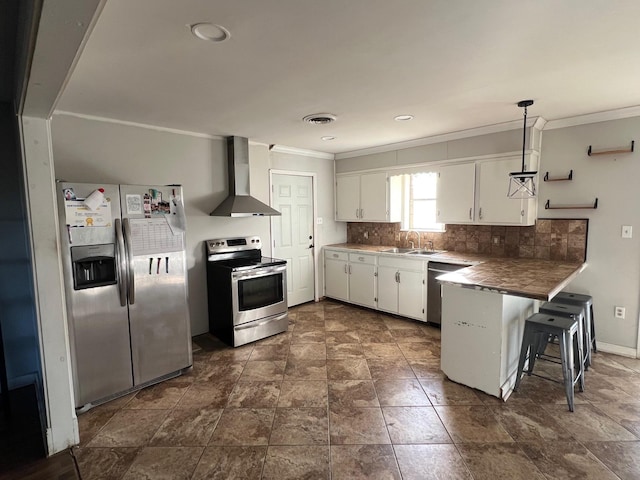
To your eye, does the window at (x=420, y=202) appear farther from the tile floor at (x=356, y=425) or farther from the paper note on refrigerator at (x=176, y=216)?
the paper note on refrigerator at (x=176, y=216)

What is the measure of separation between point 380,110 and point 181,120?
1.93m

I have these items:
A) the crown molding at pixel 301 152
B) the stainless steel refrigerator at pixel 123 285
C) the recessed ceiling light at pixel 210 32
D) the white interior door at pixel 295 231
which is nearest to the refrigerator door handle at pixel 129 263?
the stainless steel refrigerator at pixel 123 285

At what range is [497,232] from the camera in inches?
158

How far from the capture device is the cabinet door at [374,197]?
480 cm

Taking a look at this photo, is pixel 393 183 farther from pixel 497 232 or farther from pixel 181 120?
pixel 181 120

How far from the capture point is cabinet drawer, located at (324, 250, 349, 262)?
4980 mm

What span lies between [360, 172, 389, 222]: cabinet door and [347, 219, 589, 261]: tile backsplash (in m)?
0.32

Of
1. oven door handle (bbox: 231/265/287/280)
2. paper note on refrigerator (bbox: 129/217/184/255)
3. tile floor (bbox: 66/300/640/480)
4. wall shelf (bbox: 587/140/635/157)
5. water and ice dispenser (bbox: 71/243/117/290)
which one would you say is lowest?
tile floor (bbox: 66/300/640/480)

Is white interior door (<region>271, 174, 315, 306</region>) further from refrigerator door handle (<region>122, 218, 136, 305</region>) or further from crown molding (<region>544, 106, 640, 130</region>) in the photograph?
crown molding (<region>544, 106, 640, 130</region>)

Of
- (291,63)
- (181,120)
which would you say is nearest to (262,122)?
(181,120)

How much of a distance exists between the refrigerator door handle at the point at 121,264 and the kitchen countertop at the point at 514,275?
99.6 inches

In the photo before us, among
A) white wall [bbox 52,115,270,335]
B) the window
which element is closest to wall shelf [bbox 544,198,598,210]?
the window

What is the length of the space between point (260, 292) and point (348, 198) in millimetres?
2252

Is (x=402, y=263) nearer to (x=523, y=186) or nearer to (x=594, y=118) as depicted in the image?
(x=523, y=186)
